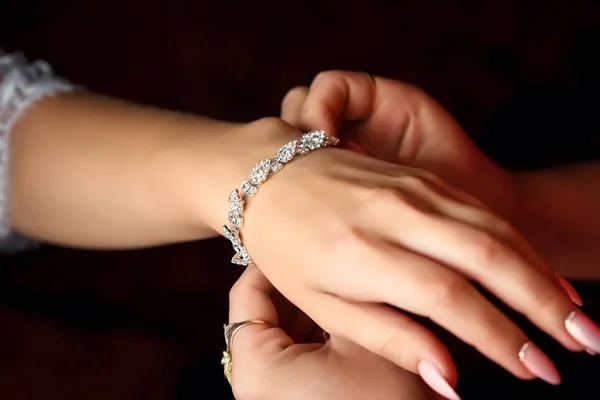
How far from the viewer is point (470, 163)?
70 cm

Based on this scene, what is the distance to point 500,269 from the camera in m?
0.43

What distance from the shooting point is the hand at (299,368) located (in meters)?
0.49

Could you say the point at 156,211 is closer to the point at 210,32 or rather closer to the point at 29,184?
the point at 29,184

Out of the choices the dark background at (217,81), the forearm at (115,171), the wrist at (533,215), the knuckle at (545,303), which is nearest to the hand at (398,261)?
the knuckle at (545,303)

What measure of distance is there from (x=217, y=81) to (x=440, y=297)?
661 mm

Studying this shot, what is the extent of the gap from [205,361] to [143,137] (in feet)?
1.08

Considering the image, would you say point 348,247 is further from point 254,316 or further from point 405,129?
point 405,129

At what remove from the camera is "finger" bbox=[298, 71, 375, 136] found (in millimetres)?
643

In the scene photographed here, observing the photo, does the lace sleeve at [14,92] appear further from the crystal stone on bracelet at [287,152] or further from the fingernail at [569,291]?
the fingernail at [569,291]

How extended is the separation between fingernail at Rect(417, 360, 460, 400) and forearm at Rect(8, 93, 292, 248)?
241 mm

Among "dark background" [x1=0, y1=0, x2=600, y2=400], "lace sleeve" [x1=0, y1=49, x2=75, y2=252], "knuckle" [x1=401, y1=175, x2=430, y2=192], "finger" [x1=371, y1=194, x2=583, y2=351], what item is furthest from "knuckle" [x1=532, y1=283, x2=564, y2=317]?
"lace sleeve" [x1=0, y1=49, x2=75, y2=252]

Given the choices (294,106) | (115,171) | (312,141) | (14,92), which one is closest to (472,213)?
(312,141)

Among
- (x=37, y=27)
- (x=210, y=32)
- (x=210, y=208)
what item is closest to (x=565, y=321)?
(x=210, y=208)

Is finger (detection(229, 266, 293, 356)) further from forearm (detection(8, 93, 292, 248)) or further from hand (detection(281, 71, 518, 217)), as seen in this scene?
hand (detection(281, 71, 518, 217))
